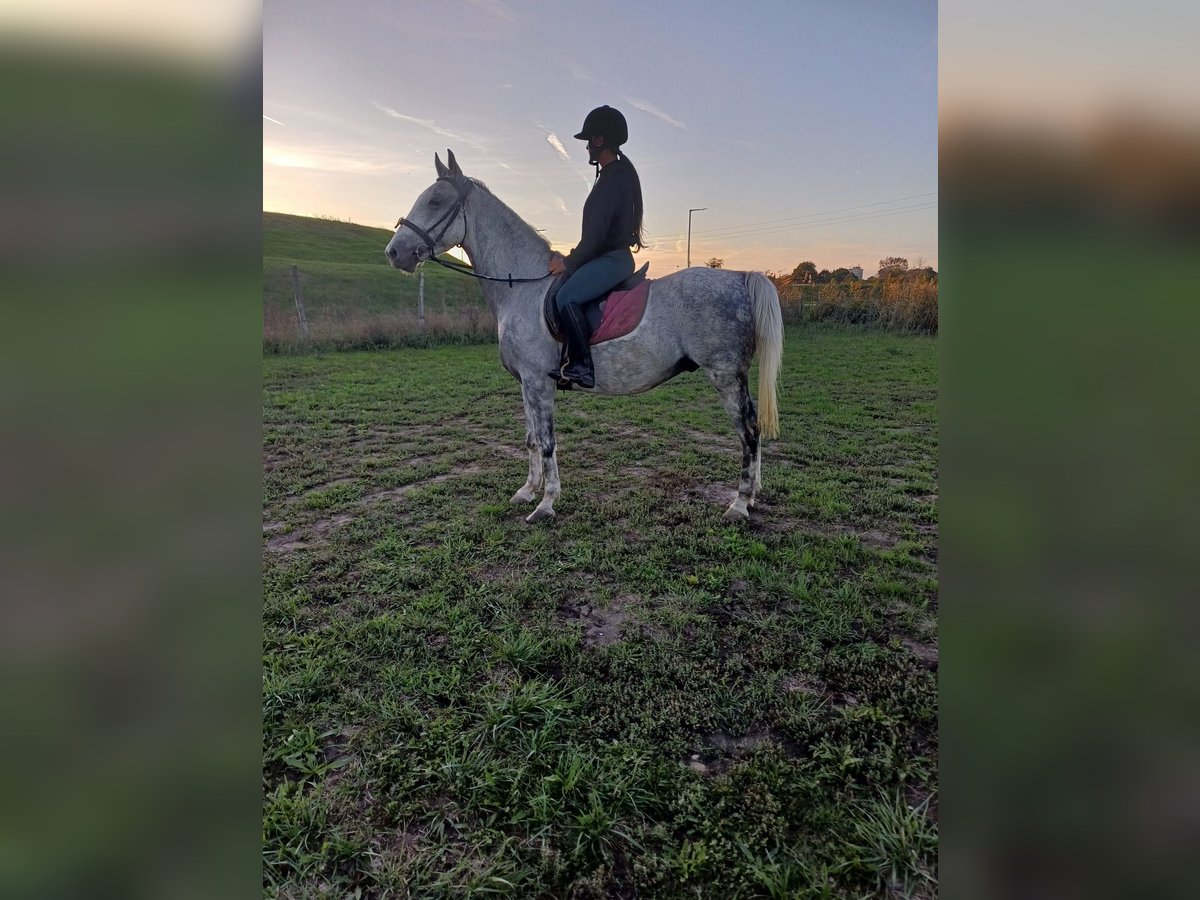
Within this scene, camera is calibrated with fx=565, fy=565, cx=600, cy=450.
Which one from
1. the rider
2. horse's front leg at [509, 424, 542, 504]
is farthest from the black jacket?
horse's front leg at [509, 424, 542, 504]

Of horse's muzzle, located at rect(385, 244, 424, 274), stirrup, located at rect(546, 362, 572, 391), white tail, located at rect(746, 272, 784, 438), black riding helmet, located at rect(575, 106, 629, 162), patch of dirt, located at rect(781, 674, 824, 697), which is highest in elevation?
black riding helmet, located at rect(575, 106, 629, 162)

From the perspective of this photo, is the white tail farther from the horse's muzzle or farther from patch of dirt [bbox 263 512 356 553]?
patch of dirt [bbox 263 512 356 553]

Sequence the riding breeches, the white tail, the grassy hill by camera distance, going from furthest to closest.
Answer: the grassy hill
the white tail
the riding breeches

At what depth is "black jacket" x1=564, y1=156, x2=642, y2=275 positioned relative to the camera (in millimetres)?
3980

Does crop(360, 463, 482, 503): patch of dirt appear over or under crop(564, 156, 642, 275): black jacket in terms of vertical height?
under

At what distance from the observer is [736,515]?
4500 mm

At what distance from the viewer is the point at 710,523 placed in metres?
4.45

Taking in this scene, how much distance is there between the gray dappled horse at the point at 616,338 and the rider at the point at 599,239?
0.16m

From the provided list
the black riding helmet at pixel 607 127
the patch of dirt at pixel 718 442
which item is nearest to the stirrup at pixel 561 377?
the black riding helmet at pixel 607 127

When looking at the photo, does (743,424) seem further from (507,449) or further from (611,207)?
(507,449)
